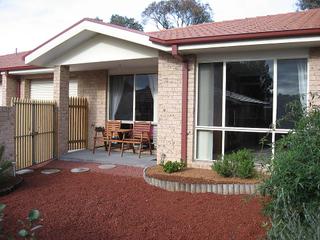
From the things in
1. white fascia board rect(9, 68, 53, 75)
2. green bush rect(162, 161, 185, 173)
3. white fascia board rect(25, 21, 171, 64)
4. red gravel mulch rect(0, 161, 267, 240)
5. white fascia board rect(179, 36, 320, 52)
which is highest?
white fascia board rect(25, 21, 171, 64)

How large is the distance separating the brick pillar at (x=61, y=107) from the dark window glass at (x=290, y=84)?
6374 millimetres

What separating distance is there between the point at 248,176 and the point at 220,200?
1064 mm

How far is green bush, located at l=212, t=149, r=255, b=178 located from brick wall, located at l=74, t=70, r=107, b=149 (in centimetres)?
602

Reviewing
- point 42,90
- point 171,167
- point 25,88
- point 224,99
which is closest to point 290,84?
point 224,99

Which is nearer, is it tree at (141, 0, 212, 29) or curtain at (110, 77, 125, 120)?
curtain at (110, 77, 125, 120)

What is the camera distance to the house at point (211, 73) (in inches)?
298

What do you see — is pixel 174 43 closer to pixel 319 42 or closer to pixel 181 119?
pixel 181 119

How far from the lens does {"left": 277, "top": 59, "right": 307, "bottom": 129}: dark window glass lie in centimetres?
763

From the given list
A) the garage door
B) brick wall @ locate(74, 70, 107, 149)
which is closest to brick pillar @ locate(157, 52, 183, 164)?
brick wall @ locate(74, 70, 107, 149)

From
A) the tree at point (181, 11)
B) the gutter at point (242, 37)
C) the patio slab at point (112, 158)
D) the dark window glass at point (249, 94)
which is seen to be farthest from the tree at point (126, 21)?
the dark window glass at point (249, 94)

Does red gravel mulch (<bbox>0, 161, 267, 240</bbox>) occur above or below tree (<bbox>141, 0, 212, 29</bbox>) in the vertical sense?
below

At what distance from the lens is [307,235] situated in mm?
3455

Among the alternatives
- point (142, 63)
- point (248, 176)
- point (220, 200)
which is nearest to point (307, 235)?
point (220, 200)

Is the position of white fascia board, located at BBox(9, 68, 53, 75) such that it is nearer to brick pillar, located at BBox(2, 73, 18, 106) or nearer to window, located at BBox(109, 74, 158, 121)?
brick pillar, located at BBox(2, 73, 18, 106)
